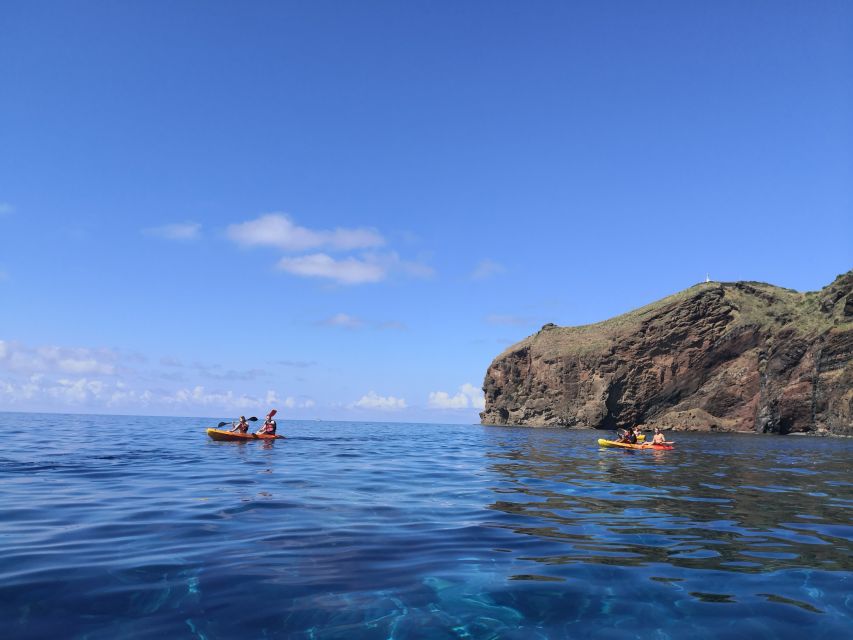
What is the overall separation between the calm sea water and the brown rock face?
242 ft

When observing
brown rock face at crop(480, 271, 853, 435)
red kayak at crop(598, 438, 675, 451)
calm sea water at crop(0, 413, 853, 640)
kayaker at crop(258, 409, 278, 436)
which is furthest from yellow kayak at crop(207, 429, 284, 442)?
brown rock face at crop(480, 271, 853, 435)

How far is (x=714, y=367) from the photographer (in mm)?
89250

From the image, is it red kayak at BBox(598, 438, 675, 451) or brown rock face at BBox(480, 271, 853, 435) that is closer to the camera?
red kayak at BBox(598, 438, 675, 451)

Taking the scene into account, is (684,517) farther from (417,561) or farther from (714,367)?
(714,367)

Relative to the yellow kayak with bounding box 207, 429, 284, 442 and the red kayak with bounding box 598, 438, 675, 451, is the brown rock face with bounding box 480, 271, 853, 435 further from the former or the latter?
the yellow kayak with bounding box 207, 429, 284, 442

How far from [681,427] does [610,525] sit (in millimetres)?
85638

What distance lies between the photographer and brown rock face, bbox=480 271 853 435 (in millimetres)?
75188

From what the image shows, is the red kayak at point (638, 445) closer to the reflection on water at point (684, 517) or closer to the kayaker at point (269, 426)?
the reflection on water at point (684, 517)

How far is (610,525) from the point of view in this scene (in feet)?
33.7

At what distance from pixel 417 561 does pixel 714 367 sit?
311 ft

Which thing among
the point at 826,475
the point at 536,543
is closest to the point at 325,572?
the point at 536,543

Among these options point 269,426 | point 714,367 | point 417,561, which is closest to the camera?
point 417,561

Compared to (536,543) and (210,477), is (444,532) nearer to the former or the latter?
(536,543)

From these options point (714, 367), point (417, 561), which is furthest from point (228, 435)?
point (714, 367)
